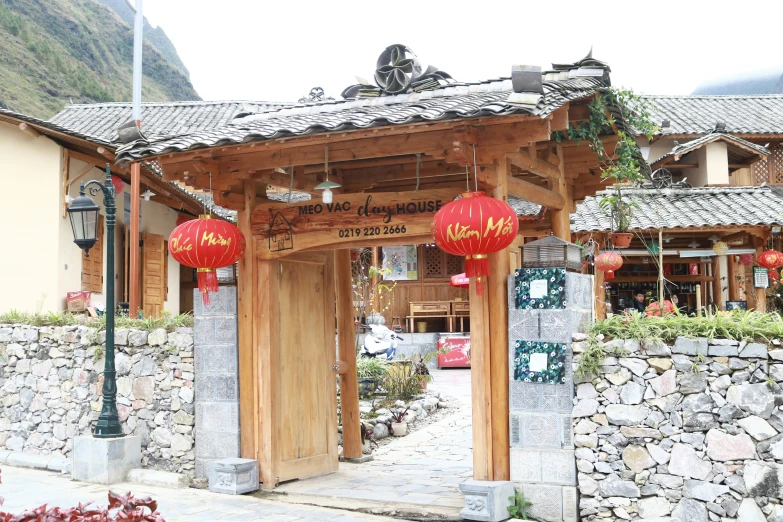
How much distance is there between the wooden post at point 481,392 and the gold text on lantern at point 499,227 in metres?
0.63

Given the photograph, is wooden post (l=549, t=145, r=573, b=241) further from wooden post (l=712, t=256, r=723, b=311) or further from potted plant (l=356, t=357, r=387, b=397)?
wooden post (l=712, t=256, r=723, b=311)

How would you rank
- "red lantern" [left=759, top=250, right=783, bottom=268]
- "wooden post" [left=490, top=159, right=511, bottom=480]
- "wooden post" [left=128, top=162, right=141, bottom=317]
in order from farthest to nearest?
"red lantern" [left=759, top=250, right=783, bottom=268]
"wooden post" [left=128, top=162, right=141, bottom=317]
"wooden post" [left=490, top=159, right=511, bottom=480]

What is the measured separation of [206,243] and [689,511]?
4843mm

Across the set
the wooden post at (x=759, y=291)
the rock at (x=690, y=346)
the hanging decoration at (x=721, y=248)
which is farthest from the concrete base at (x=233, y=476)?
the hanging decoration at (x=721, y=248)

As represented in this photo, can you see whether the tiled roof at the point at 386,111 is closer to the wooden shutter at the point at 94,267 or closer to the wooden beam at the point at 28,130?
the wooden beam at the point at 28,130

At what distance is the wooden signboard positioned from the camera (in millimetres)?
7609

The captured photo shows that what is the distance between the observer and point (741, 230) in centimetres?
1747

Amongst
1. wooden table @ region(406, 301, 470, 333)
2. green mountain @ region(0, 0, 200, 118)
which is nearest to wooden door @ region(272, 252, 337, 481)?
wooden table @ region(406, 301, 470, 333)

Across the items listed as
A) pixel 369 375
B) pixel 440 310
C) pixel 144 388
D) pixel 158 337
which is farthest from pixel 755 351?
pixel 440 310

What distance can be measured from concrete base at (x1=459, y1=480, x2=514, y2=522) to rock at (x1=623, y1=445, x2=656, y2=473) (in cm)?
103

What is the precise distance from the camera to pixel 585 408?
678cm

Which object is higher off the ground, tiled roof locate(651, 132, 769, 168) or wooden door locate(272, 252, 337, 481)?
tiled roof locate(651, 132, 769, 168)

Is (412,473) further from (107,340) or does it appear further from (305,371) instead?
(107,340)

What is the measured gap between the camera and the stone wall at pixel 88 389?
29.1ft
